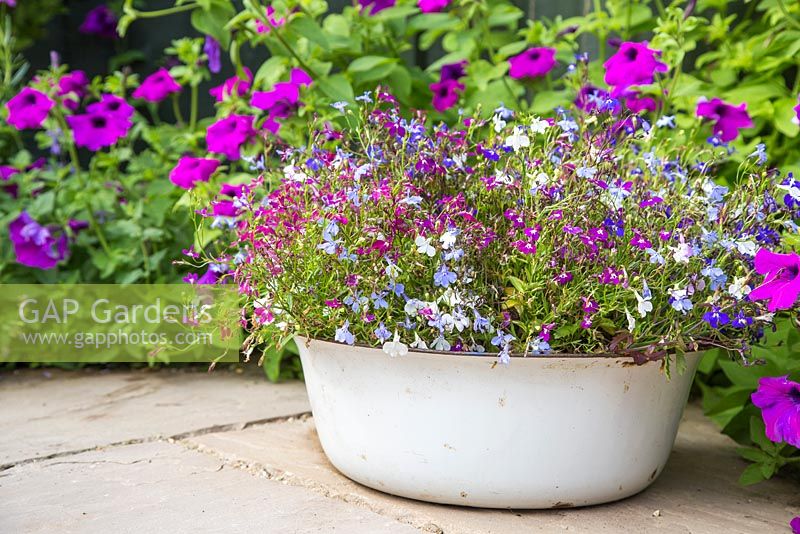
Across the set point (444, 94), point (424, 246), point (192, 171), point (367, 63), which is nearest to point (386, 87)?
point (367, 63)

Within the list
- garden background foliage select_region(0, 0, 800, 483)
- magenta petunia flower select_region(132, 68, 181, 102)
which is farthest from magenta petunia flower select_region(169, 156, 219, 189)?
Result: magenta petunia flower select_region(132, 68, 181, 102)

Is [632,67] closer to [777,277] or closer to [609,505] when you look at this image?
[777,277]

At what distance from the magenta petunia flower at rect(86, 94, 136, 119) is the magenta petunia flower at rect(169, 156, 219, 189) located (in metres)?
0.41

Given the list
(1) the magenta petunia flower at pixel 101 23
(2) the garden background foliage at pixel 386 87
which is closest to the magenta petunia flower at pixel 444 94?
(2) the garden background foliage at pixel 386 87

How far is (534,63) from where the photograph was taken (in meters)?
1.97

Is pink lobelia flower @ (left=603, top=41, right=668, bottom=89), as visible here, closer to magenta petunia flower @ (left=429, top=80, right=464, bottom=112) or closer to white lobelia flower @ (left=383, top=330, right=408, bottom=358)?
magenta petunia flower @ (left=429, top=80, right=464, bottom=112)

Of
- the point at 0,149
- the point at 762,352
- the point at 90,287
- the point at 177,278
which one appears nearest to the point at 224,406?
the point at 177,278

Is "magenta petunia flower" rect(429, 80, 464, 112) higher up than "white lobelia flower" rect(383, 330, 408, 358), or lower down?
higher up

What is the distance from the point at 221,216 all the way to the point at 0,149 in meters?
1.59

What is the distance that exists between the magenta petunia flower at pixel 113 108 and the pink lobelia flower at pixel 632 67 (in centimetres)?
127

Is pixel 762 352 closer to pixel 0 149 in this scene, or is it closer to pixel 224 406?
pixel 224 406

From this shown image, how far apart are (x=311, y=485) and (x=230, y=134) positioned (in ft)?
2.81

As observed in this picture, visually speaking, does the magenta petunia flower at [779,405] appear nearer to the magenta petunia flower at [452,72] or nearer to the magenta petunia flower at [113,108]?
the magenta petunia flower at [452,72]

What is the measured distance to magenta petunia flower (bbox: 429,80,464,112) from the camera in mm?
1993
